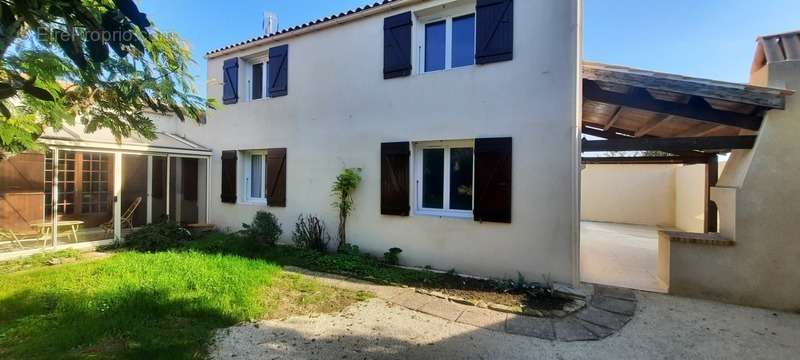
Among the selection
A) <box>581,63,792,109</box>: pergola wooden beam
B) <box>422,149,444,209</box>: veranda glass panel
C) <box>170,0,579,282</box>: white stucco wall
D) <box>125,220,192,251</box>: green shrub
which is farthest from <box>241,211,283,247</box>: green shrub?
<box>581,63,792,109</box>: pergola wooden beam

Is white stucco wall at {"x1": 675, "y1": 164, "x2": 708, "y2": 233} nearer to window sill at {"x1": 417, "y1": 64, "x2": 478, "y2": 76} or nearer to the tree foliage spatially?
window sill at {"x1": 417, "y1": 64, "x2": 478, "y2": 76}

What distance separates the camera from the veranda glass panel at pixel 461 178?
7.15 metres

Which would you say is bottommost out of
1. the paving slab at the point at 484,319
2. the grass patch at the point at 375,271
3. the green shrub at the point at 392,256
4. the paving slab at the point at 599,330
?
the paving slab at the point at 599,330

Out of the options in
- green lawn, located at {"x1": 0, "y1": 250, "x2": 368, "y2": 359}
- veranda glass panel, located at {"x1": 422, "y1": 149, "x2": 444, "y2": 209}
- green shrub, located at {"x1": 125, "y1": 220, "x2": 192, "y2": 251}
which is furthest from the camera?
green shrub, located at {"x1": 125, "y1": 220, "x2": 192, "y2": 251}

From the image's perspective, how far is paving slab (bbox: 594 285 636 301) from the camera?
589cm

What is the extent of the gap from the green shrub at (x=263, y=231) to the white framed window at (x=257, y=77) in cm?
369

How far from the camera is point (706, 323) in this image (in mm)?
4977

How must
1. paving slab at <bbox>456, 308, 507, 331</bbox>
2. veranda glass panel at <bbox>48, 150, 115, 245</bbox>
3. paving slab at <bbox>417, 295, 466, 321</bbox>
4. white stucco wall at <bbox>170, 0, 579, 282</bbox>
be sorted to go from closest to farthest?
paving slab at <bbox>456, 308, 507, 331</bbox>
paving slab at <bbox>417, 295, 466, 321</bbox>
white stucco wall at <bbox>170, 0, 579, 282</bbox>
veranda glass panel at <bbox>48, 150, 115, 245</bbox>

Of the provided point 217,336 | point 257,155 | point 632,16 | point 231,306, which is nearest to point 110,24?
point 217,336

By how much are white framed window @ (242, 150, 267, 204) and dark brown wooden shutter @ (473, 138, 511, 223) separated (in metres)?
6.69

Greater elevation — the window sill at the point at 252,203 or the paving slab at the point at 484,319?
the window sill at the point at 252,203

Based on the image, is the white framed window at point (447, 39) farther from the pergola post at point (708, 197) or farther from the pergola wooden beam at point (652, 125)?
the pergola post at point (708, 197)

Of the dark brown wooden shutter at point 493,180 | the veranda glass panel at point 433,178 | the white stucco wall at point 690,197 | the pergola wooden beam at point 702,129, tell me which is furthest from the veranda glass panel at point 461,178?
the white stucco wall at point 690,197

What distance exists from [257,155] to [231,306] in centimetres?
629
